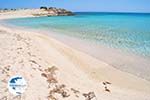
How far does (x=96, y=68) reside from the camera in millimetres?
8133

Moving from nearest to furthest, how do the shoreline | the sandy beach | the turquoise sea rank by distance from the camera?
1. the sandy beach
2. the shoreline
3. the turquoise sea

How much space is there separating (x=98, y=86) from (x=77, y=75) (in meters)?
0.89

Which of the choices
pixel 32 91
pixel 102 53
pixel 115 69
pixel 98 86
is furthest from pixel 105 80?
pixel 102 53

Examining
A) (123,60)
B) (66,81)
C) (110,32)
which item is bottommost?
(66,81)

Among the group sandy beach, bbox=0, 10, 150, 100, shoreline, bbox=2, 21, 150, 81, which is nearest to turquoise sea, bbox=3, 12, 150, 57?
shoreline, bbox=2, 21, 150, 81

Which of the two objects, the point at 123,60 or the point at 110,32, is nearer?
the point at 123,60

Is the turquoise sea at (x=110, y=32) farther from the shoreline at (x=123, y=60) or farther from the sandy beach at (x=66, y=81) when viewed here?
the sandy beach at (x=66, y=81)

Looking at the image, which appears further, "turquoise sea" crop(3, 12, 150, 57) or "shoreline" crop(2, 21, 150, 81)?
"turquoise sea" crop(3, 12, 150, 57)

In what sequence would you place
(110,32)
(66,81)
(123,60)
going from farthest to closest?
(110,32) < (123,60) < (66,81)

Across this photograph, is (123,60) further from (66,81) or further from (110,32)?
(110,32)

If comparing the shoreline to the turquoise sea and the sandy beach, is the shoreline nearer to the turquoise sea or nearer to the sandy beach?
the sandy beach

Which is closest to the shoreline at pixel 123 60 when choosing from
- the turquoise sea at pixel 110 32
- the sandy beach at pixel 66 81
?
the sandy beach at pixel 66 81

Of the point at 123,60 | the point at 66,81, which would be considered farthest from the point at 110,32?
the point at 66,81

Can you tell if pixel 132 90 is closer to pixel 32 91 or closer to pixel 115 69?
pixel 115 69
